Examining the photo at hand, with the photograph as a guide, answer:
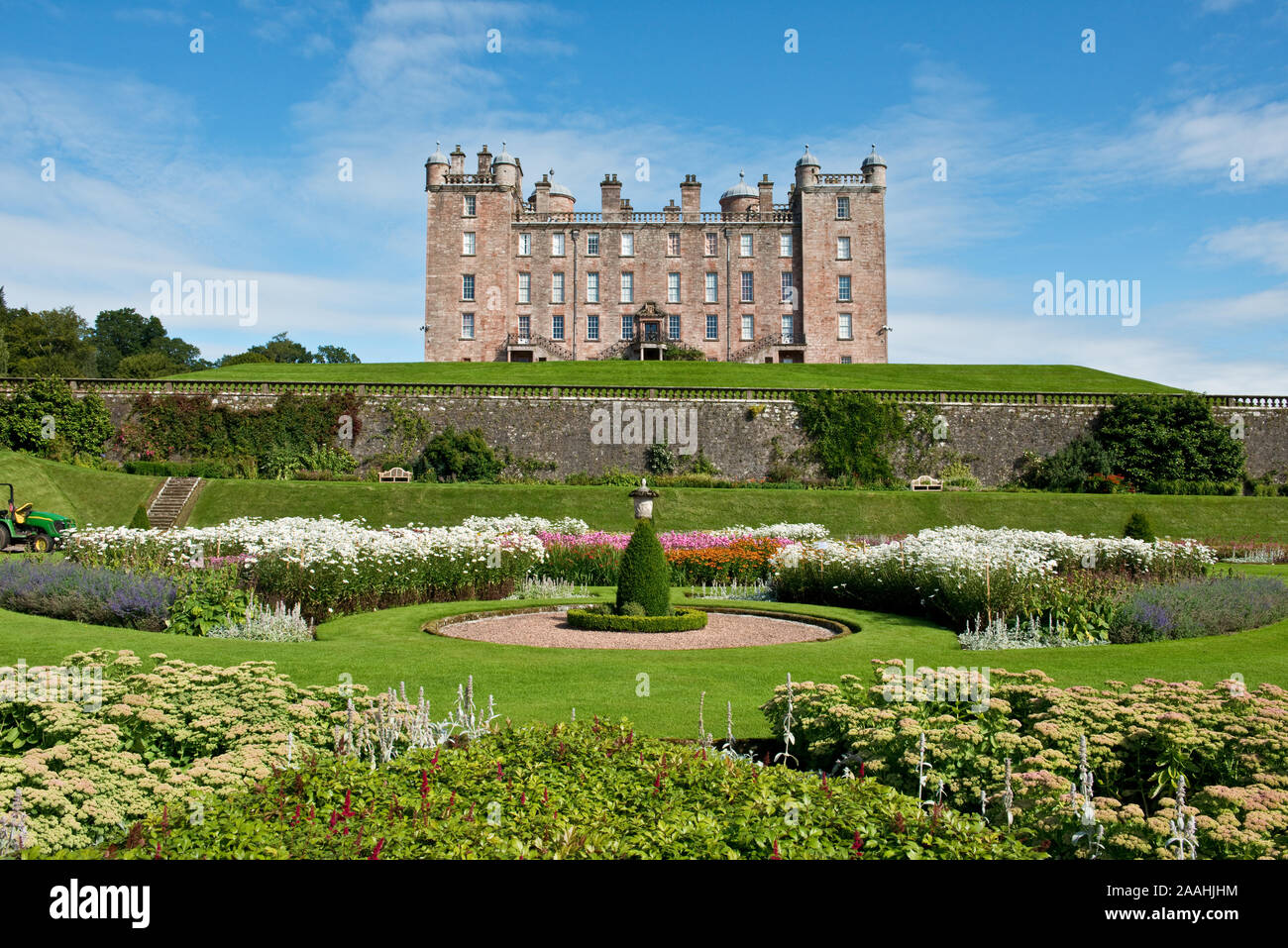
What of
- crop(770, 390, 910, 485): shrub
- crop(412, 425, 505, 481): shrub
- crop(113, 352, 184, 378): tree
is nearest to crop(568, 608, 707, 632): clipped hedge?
crop(412, 425, 505, 481): shrub

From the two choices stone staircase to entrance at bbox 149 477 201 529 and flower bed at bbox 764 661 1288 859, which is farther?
stone staircase to entrance at bbox 149 477 201 529

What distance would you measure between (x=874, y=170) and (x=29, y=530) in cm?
4351

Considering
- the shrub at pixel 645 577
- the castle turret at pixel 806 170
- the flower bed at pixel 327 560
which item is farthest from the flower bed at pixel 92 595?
the castle turret at pixel 806 170

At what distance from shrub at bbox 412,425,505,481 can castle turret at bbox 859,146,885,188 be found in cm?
2932

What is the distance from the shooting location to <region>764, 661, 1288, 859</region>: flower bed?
404 centimetres

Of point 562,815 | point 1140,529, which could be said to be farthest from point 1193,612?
point 562,815

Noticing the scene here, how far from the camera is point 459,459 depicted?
1277 inches

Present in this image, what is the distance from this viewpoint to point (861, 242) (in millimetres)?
50438

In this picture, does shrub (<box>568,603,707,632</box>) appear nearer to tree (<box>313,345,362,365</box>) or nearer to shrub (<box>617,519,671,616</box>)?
shrub (<box>617,519,671,616</box>)

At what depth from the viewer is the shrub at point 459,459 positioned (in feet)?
106

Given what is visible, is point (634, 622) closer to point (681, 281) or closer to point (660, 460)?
point (660, 460)

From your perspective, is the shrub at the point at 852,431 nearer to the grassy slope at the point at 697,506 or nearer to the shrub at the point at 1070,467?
the shrub at the point at 1070,467

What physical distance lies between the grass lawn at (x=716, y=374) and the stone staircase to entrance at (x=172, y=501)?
9.57 metres
